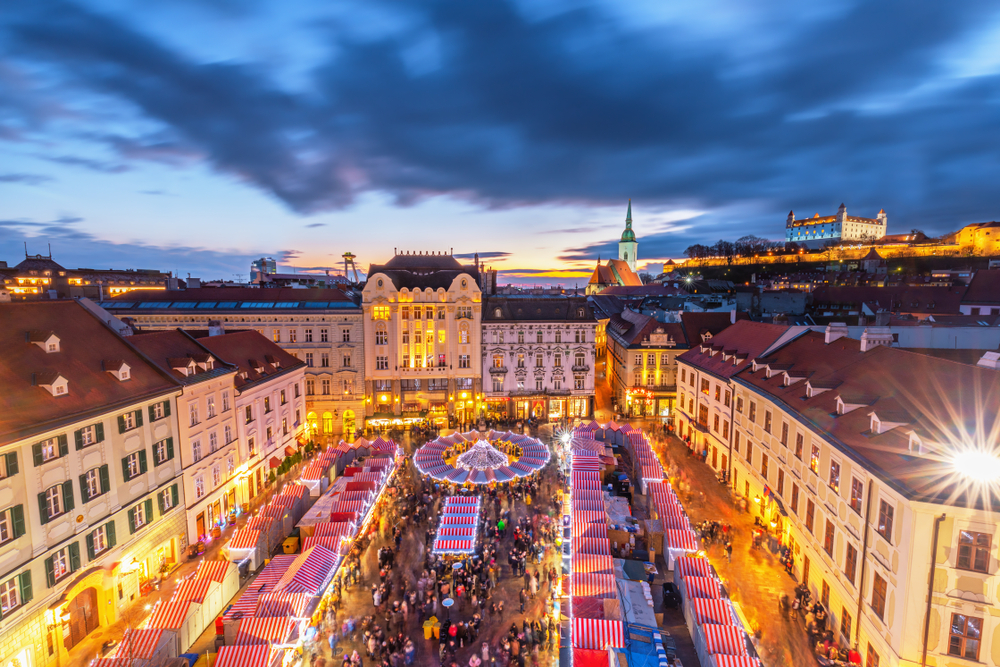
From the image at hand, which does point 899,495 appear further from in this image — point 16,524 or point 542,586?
point 16,524

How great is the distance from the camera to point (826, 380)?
28.6m

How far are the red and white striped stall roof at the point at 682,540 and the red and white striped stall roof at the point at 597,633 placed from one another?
8.52 m

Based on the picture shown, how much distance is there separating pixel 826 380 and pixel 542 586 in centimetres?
2104

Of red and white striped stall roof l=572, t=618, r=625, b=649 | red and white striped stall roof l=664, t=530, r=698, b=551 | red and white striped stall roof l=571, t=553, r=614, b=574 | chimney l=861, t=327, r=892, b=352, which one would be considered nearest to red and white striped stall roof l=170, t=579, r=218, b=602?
red and white striped stall roof l=572, t=618, r=625, b=649

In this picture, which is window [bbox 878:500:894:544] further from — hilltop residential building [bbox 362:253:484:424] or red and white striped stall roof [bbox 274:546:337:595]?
hilltop residential building [bbox 362:253:484:424]

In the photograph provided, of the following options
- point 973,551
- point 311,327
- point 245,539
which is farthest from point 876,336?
point 311,327

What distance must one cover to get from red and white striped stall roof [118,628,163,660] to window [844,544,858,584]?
97.3 ft

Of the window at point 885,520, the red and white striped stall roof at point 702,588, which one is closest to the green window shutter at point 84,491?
the red and white striped stall roof at point 702,588

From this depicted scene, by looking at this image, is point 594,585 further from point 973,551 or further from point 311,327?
point 311,327

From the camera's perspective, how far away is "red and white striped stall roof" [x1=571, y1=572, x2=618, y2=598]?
21578 millimetres

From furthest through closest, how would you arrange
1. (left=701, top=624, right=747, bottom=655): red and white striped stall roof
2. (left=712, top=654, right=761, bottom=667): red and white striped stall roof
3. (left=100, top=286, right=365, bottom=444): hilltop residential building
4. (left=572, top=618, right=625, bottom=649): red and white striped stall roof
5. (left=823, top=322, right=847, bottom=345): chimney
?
(left=100, top=286, right=365, bottom=444): hilltop residential building < (left=823, top=322, right=847, bottom=345): chimney < (left=572, top=618, right=625, bottom=649): red and white striped stall roof < (left=701, top=624, right=747, bottom=655): red and white striped stall roof < (left=712, top=654, right=761, bottom=667): red and white striped stall roof

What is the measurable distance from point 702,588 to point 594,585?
4.93m

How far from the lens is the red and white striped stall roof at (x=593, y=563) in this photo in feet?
76.4

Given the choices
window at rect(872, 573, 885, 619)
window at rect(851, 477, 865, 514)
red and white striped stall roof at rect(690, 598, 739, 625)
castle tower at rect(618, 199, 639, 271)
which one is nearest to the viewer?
window at rect(872, 573, 885, 619)
